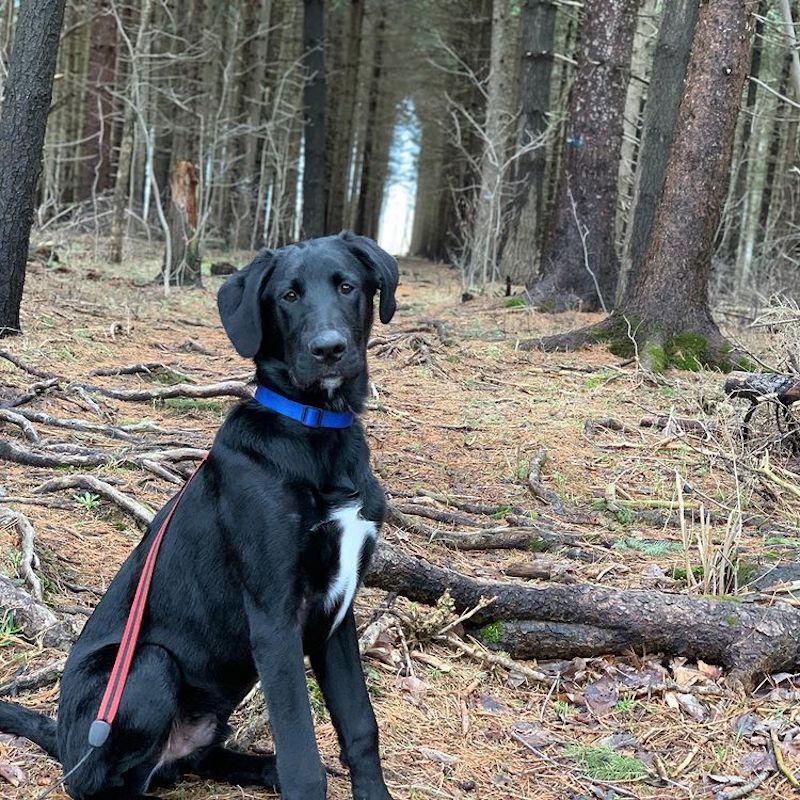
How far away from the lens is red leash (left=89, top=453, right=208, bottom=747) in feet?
7.84

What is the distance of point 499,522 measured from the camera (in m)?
4.88

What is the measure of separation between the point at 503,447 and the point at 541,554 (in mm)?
1697

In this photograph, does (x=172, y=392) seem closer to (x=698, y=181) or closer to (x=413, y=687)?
(x=413, y=687)

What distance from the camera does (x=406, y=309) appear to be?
13203 millimetres

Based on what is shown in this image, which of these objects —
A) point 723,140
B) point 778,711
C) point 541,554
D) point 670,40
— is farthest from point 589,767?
point 670,40

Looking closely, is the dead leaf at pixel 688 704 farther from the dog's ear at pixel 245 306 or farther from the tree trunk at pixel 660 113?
the tree trunk at pixel 660 113

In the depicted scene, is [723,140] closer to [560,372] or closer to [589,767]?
[560,372]

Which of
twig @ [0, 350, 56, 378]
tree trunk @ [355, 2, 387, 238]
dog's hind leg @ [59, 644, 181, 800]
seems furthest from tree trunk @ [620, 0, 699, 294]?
tree trunk @ [355, 2, 387, 238]

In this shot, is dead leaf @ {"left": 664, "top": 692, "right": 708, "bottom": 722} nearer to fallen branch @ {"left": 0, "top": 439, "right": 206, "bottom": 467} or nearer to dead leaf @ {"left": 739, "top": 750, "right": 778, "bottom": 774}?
dead leaf @ {"left": 739, "top": 750, "right": 778, "bottom": 774}

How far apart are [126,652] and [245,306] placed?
1045 millimetres

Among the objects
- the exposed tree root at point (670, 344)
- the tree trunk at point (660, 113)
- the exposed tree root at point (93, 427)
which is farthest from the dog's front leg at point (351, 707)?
the tree trunk at point (660, 113)

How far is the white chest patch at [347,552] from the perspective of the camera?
8.54ft

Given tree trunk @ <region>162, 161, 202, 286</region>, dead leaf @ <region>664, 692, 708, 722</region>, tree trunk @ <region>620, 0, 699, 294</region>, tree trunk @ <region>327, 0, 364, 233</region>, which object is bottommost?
dead leaf @ <region>664, 692, 708, 722</region>

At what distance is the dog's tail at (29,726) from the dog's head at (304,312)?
1.24 meters
